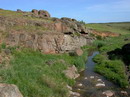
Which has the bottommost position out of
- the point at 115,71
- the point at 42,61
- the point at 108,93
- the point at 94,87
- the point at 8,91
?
the point at 94,87

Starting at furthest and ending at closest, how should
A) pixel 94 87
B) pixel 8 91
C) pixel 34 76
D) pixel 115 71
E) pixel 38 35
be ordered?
pixel 38 35 < pixel 115 71 < pixel 94 87 < pixel 34 76 < pixel 8 91

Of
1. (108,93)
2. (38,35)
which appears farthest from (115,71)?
(38,35)

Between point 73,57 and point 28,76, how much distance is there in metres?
12.0

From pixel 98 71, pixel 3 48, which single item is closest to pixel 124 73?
pixel 98 71

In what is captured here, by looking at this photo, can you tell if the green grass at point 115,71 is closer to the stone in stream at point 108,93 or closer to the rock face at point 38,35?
the stone in stream at point 108,93

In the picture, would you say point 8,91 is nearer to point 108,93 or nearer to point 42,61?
point 108,93

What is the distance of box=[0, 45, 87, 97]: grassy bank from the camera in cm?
1402

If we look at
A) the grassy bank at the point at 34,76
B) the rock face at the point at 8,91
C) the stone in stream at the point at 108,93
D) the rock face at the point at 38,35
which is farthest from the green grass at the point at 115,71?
the rock face at the point at 8,91

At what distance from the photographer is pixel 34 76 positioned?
52.6ft

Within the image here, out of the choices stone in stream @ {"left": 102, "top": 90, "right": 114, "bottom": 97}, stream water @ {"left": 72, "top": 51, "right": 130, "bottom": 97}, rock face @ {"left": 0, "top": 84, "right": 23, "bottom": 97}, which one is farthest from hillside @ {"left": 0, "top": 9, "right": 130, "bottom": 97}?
stone in stream @ {"left": 102, "top": 90, "right": 114, "bottom": 97}

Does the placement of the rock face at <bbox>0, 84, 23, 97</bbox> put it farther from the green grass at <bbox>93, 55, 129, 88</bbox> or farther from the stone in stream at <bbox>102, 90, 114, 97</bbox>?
the green grass at <bbox>93, 55, 129, 88</bbox>

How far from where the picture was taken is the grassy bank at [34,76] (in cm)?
1402

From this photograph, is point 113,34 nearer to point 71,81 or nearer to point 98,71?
point 98,71

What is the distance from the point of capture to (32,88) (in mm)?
13992
